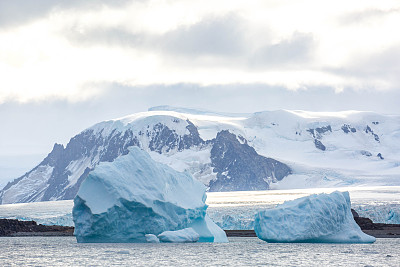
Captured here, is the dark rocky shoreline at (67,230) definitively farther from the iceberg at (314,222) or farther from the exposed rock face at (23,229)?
the iceberg at (314,222)

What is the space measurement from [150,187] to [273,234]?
29.8ft

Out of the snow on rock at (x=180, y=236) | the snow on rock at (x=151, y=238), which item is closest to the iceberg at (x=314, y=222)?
the snow on rock at (x=180, y=236)

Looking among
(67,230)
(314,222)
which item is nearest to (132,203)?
(314,222)

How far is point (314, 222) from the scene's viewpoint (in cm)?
4500

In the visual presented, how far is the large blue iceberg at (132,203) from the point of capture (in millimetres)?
43531

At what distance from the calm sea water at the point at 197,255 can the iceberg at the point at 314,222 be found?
785mm

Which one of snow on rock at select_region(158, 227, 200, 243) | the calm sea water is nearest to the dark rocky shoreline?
the calm sea water

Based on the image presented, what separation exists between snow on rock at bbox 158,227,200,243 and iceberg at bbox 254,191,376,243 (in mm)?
4811

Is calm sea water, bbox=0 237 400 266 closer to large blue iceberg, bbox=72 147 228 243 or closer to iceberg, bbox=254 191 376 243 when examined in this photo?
iceberg, bbox=254 191 376 243

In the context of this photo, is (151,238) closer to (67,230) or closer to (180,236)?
(180,236)

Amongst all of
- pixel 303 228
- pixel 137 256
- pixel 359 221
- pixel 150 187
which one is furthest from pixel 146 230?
pixel 359 221

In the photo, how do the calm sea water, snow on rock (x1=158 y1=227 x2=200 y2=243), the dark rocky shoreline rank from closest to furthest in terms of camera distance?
the calm sea water → snow on rock (x1=158 y1=227 x2=200 y2=243) → the dark rocky shoreline

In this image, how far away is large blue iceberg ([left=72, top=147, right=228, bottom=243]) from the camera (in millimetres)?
43531

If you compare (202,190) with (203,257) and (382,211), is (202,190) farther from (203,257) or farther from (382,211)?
(382,211)
